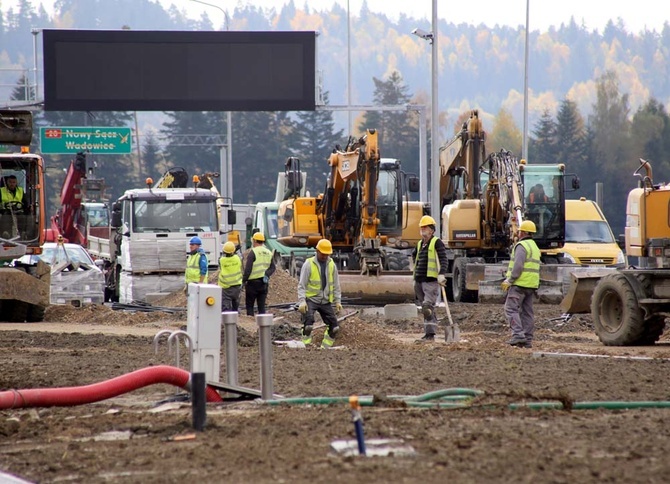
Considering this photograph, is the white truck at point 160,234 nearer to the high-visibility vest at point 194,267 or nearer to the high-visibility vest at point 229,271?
the high-visibility vest at point 194,267

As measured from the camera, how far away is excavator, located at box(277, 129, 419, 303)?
86.6ft

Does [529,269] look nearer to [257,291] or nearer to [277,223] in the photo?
[257,291]

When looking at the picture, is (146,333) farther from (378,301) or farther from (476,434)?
(476,434)

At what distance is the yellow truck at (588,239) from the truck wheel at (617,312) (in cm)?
1096

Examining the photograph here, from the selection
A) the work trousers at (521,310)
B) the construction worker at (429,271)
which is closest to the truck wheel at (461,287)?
the construction worker at (429,271)

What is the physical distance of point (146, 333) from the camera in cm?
2058

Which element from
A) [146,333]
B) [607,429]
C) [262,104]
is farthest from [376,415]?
[262,104]

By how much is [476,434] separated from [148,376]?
3116mm

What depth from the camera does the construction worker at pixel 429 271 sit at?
18.6 meters

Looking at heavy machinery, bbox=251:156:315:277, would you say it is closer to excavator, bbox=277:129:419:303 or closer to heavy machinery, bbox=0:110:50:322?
excavator, bbox=277:129:419:303

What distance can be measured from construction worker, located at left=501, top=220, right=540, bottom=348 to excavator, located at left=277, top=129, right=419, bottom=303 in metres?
8.47

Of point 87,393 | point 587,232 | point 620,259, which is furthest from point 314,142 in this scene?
point 87,393

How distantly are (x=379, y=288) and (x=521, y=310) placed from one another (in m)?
8.61

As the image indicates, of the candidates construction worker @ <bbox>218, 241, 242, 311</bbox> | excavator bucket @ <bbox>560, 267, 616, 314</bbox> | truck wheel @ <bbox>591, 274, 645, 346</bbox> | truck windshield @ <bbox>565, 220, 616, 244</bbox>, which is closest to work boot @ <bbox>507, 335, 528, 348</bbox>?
truck wheel @ <bbox>591, 274, 645, 346</bbox>
